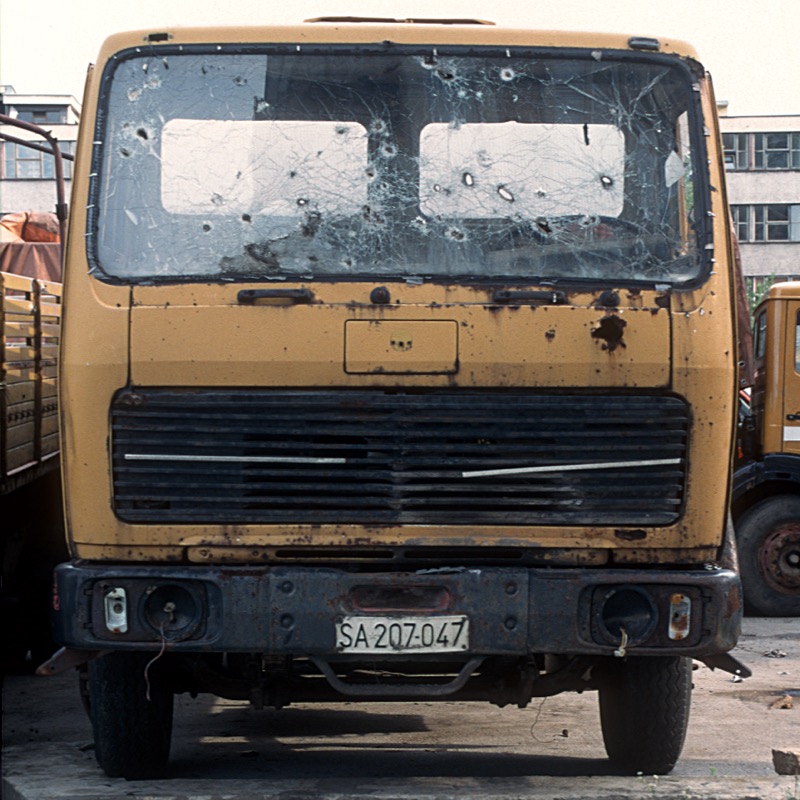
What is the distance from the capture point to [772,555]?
1234 centimetres

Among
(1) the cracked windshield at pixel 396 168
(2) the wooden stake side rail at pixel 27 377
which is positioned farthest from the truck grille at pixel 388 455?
(2) the wooden stake side rail at pixel 27 377

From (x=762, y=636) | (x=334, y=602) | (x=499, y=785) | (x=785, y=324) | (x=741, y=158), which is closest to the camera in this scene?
(x=334, y=602)

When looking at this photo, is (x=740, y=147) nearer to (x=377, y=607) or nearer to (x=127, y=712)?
(x=127, y=712)

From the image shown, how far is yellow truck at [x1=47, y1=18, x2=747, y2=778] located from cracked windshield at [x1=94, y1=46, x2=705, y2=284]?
10 millimetres

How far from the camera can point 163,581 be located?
526 cm

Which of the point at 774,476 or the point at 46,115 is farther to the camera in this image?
the point at 46,115

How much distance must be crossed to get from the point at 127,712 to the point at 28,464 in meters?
2.37

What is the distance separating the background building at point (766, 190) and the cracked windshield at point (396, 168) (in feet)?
194

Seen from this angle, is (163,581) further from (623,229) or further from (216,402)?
(623,229)

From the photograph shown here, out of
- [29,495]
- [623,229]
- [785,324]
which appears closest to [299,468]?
[623,229]

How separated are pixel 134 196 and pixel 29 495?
3196 mm

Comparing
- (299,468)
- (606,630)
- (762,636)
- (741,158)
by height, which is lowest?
(762,636)

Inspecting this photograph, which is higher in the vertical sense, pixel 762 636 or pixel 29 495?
pixel 29 495

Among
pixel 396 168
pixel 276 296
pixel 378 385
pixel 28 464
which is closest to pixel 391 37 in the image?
pixel 396 168
